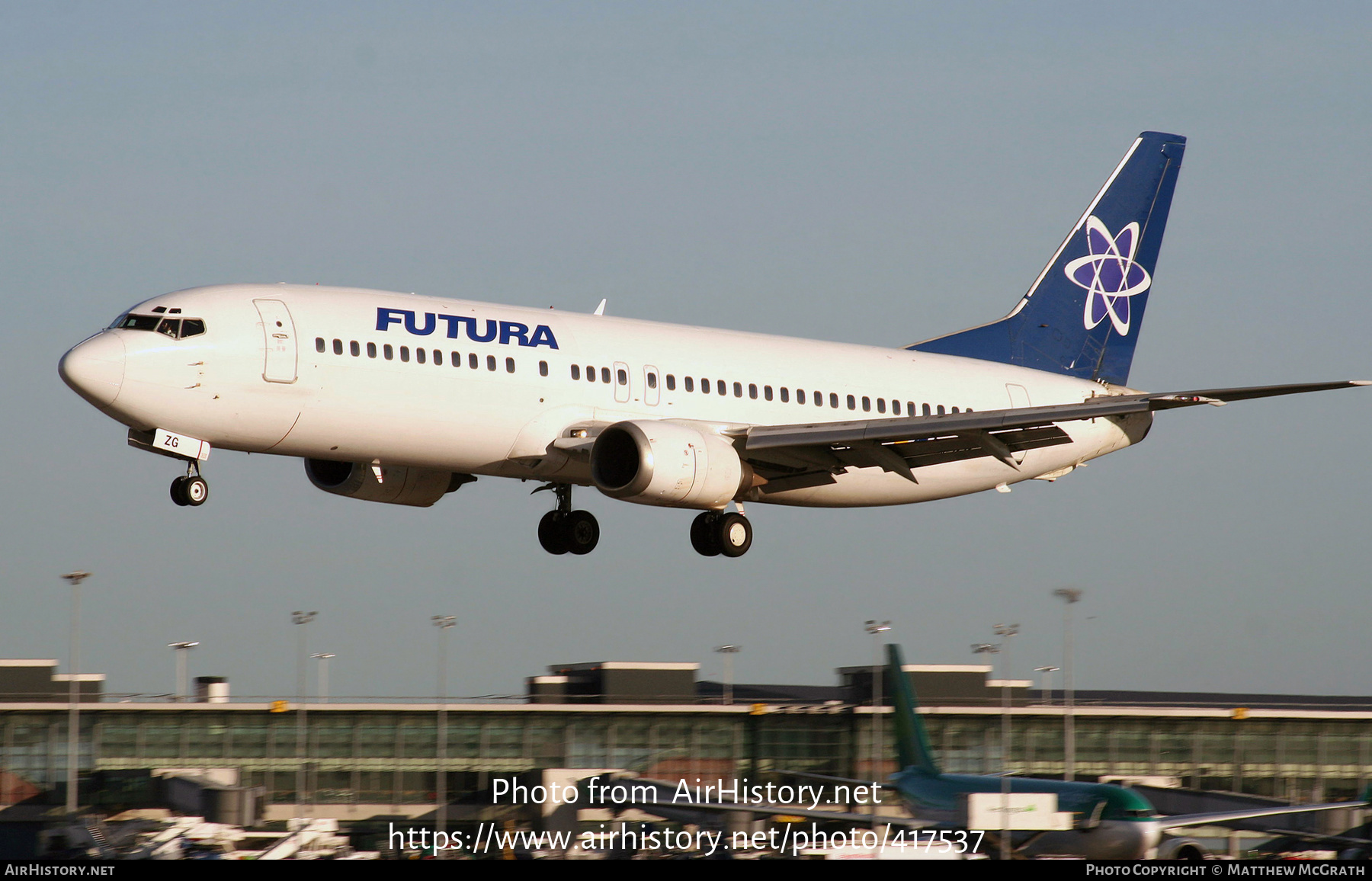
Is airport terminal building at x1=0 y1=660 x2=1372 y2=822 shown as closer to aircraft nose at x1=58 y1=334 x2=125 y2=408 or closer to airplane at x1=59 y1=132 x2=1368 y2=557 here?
airplane at x1=59 y1=132 x2=1368 y2=557

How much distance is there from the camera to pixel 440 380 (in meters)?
32.4

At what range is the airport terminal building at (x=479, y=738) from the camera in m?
57.2

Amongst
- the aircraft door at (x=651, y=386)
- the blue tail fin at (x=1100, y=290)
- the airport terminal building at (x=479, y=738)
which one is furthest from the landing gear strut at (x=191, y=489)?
the airport terminal building at (x=479, y=738)

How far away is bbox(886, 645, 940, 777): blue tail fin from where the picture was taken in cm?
4697

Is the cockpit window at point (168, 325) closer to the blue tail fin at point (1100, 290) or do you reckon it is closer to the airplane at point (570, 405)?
the airplane at point (570, 405)

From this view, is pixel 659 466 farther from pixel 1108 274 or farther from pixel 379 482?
pixel 1108 274

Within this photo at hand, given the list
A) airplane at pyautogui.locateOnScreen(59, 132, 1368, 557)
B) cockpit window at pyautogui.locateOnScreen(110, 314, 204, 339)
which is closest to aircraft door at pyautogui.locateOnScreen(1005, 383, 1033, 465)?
airplane at pyautogui.locateOnScreen(59, 132, 1368, 557)

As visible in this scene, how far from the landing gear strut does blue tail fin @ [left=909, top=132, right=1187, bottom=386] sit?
20524mm

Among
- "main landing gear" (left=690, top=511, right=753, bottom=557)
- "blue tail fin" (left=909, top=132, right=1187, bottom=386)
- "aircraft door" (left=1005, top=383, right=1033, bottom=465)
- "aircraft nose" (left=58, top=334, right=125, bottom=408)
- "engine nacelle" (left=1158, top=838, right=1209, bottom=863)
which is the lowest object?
"engine nacelle" (left=1158, top=838, right=1209, bottom=863)

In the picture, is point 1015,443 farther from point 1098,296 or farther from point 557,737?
point 557,737

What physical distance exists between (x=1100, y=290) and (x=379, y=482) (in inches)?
885

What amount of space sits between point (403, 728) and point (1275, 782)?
34998mm

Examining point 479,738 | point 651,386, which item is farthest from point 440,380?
point 479,738
